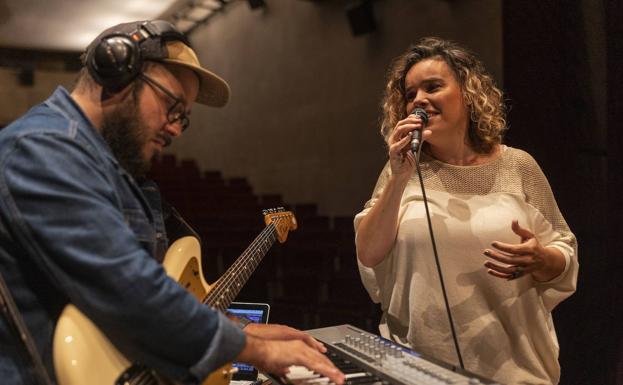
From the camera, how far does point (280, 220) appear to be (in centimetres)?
178

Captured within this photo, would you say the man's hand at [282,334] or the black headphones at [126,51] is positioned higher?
the black headphones at [126,51]

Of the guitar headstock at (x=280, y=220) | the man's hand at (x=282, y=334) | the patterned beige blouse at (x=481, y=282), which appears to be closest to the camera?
the man's hand at (x=282, y=334)

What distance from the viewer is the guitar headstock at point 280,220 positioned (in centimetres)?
175

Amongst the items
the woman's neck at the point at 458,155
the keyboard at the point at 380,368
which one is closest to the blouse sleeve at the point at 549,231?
the woman's neck at the point at 458,155

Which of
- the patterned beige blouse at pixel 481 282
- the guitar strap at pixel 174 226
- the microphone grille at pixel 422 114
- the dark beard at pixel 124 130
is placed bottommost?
the patterned beige blouse at pixel 481 282

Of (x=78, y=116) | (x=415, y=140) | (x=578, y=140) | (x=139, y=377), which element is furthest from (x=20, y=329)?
(x=578, y=140)

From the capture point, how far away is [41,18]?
6754 millimetres

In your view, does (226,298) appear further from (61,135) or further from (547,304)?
(547,304)

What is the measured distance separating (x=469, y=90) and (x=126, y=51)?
92 centimetres

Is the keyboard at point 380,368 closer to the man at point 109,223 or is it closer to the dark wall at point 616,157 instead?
the man at point 109,223

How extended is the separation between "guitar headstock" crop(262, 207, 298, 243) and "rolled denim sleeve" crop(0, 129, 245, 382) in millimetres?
851

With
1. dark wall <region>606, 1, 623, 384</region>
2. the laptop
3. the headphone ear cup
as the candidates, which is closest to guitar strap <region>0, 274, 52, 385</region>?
the headphone ear cup

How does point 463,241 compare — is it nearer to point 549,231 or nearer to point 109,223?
point 549,231

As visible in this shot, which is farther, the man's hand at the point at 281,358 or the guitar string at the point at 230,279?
the guitar string at the point at 230,279
